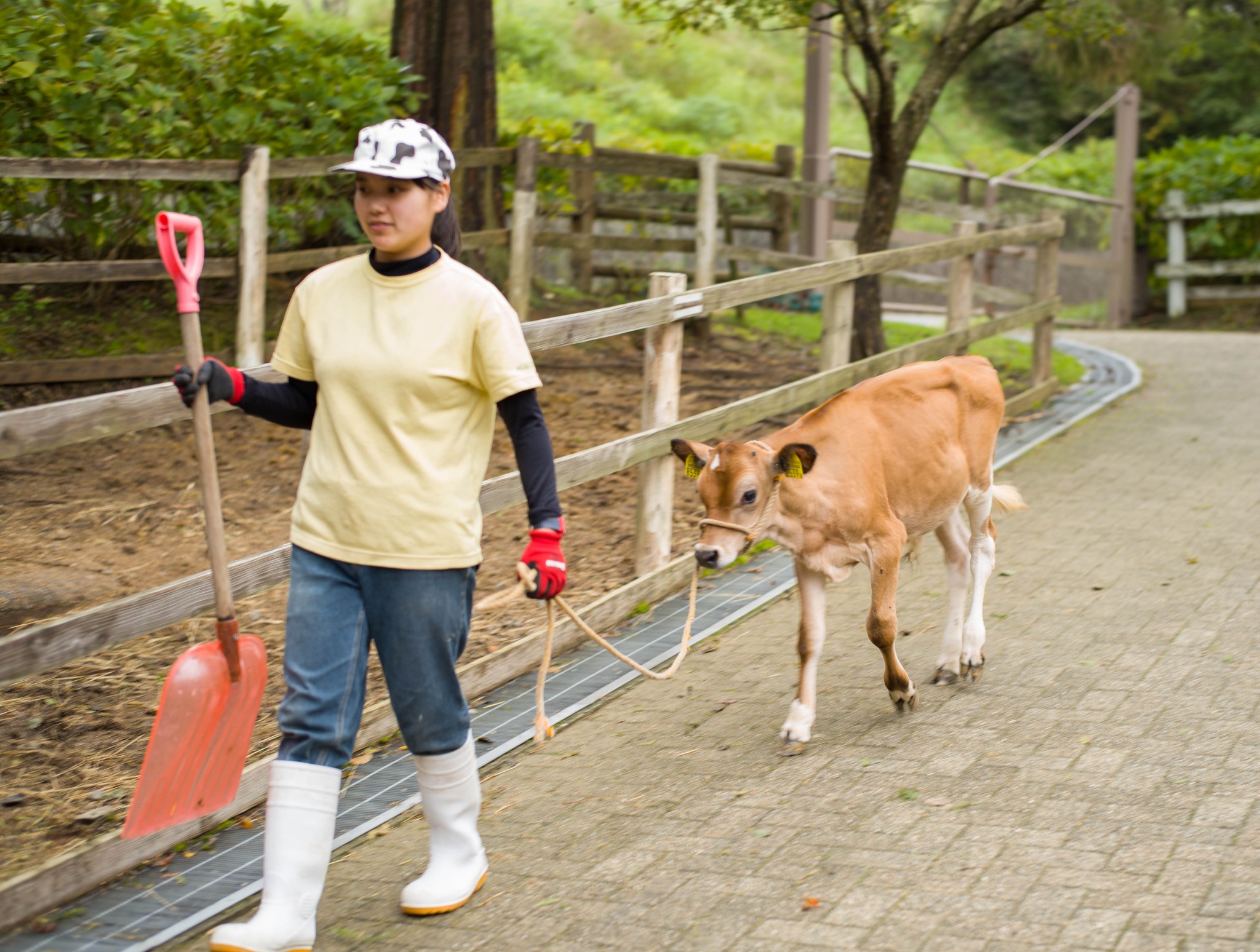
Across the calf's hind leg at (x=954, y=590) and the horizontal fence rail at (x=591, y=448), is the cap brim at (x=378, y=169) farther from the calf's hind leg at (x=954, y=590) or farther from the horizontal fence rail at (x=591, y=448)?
the calf's hind leg at (x=954, y=590)

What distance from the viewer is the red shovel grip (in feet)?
11.7

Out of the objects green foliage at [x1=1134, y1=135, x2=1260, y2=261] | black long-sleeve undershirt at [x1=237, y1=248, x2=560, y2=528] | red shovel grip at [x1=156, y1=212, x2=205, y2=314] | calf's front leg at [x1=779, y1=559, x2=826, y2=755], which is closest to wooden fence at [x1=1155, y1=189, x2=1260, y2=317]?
green foliage at [x1=1134, y1=135, x2=1260, y2=261]

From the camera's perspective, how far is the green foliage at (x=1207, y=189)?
17.3 metres

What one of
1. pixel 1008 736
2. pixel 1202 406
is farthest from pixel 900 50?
pixel 1008 736

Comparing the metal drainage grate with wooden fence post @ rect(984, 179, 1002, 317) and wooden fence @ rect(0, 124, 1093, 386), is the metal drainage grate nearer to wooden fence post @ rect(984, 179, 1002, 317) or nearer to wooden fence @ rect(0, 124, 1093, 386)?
wooden fence @ rect(0, 124, 1093, 386)

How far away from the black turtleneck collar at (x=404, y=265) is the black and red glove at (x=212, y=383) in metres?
0.45

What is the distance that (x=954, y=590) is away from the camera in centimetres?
556

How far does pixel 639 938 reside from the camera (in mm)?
3650

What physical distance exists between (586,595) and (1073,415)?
5.53 m

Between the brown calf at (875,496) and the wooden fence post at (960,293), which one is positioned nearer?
the brown calf at (875,496)

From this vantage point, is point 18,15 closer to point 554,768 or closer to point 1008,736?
point 554,768

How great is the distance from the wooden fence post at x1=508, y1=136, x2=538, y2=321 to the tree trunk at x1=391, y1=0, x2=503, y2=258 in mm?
406

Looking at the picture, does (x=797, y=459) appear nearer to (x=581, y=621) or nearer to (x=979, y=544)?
(x=581, y=621)

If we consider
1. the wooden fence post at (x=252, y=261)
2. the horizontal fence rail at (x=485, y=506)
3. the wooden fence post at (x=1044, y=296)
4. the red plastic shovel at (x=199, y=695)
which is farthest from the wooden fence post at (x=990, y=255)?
the red plastic shovel at (x=199, y=695)
